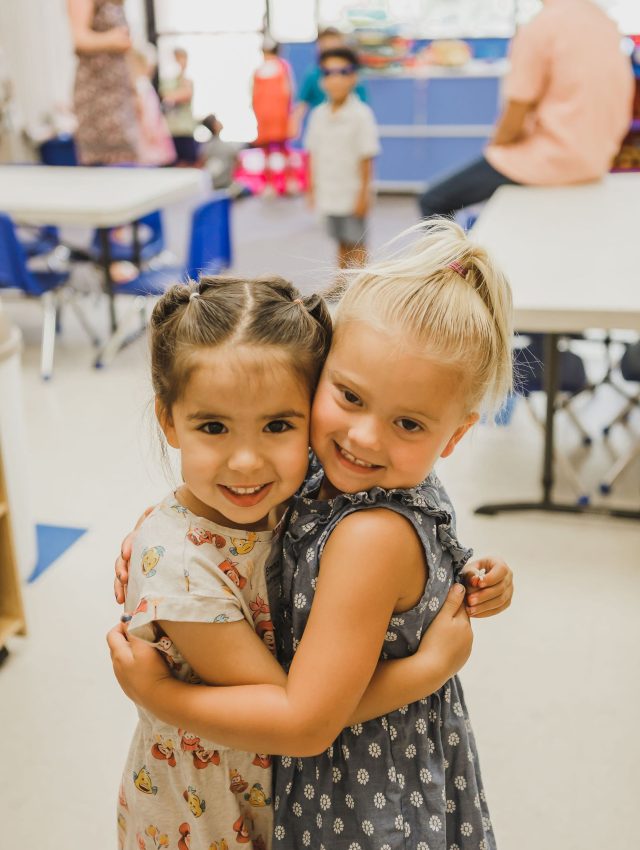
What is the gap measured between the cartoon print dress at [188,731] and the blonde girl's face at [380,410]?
150mm

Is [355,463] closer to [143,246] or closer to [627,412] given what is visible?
[627,412]

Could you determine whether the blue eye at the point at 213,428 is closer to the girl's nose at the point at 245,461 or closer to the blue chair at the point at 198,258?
the girl's nose at the point at 245,461

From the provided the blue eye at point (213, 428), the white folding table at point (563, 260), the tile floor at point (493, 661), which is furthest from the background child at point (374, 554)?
the white folding table at point (563, 260)

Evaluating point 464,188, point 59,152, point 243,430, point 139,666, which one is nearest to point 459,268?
point 243,430

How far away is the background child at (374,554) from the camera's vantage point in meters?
0.98

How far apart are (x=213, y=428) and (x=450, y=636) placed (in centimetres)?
37

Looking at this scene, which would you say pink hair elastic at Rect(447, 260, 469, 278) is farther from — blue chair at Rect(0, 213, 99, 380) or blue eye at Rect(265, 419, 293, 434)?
blue chair at Rect(0, 213, 99, 380)

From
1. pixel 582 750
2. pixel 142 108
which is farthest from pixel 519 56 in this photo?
pixel 142 108

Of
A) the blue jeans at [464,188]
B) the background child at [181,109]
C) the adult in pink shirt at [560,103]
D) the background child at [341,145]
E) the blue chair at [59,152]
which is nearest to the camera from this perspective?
the adult in pink shirt at [560,103]

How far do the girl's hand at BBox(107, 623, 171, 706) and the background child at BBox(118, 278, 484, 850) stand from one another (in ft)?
0.04

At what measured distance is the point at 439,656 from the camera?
1.08m

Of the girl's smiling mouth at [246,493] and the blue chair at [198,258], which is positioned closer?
the girl's smiling mouth at [246,493]

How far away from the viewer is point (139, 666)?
1049 millimetres

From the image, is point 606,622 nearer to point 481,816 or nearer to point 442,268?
point 481,816
